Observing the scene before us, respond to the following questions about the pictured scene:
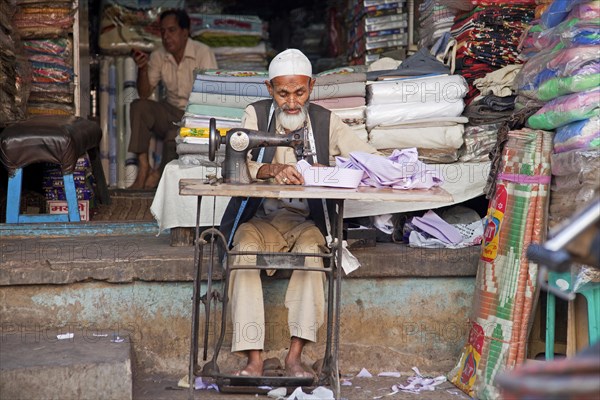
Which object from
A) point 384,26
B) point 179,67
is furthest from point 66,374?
point 179,67

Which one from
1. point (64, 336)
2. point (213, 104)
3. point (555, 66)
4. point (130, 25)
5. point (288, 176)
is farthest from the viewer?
point (130, 25)

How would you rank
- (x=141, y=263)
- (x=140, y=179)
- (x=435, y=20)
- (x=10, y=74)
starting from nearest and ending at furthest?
(x=141, y=263) < (x=435, y=20) < (x=10, y=74) < (x=140, y=179)

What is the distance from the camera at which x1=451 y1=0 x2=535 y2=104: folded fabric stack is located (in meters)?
5.44

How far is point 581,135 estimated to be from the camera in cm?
400

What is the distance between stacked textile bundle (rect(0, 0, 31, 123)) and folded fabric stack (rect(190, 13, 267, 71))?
223 centimetres

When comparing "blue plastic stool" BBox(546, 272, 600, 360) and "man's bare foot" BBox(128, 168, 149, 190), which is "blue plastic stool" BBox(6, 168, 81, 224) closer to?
"man's bare foot" BBox(128, 168, 149, 190)

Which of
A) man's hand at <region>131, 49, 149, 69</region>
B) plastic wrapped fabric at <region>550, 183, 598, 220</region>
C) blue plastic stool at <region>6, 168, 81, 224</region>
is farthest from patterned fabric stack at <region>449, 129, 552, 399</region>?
man's hand at <region>131, 49, 149, 69</region>

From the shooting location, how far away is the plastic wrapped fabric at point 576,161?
396 cm

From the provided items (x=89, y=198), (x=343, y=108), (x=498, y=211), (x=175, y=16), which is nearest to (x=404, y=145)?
(x=343, y=108)

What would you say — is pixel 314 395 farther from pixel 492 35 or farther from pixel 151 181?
pixel 151 181

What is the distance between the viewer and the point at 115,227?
5.86m

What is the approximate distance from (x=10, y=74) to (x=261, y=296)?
10.5 feet

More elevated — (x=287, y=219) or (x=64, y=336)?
(x=287, y=219)

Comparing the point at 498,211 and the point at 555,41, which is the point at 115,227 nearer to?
the point at 498,211
